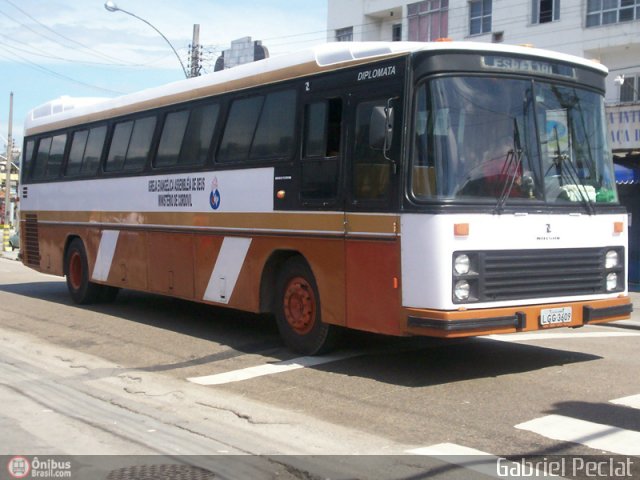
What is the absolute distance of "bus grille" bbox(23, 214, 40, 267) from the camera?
53.1ft

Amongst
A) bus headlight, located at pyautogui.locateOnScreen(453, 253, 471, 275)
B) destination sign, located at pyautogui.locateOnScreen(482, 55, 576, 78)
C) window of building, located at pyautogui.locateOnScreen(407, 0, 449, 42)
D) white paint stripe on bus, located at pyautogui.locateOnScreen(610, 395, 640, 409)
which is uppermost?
window of building, located at pyautogui.locateOnScreen(407, 0, 449, 42)

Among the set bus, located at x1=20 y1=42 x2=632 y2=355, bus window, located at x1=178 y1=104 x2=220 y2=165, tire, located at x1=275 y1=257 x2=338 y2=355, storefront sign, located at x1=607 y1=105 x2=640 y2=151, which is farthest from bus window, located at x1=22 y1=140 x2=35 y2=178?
storefront sign, located at x1=607 y1=105 x2=640 y2=151

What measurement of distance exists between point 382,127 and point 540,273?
2.11 metres

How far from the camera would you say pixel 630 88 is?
85.6 feet

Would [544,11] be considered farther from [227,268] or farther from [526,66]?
[526,66]

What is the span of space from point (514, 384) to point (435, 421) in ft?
5.09

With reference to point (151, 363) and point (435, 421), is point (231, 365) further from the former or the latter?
point (435, 421)

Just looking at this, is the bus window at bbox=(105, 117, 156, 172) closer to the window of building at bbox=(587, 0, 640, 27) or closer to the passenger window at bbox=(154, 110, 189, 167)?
the passenger window at bbox=(154, 110, 189, 167)

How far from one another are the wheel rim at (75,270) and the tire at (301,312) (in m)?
6.20

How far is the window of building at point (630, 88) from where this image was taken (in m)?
25.6

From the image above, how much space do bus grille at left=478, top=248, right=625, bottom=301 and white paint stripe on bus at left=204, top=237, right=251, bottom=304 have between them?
11.3 ft

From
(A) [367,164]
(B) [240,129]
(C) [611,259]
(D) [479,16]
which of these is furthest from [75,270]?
(D) [479,16]

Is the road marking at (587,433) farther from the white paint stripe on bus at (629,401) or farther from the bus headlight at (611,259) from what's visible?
the bus headlight at (611,259)

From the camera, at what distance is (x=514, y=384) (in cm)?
802
